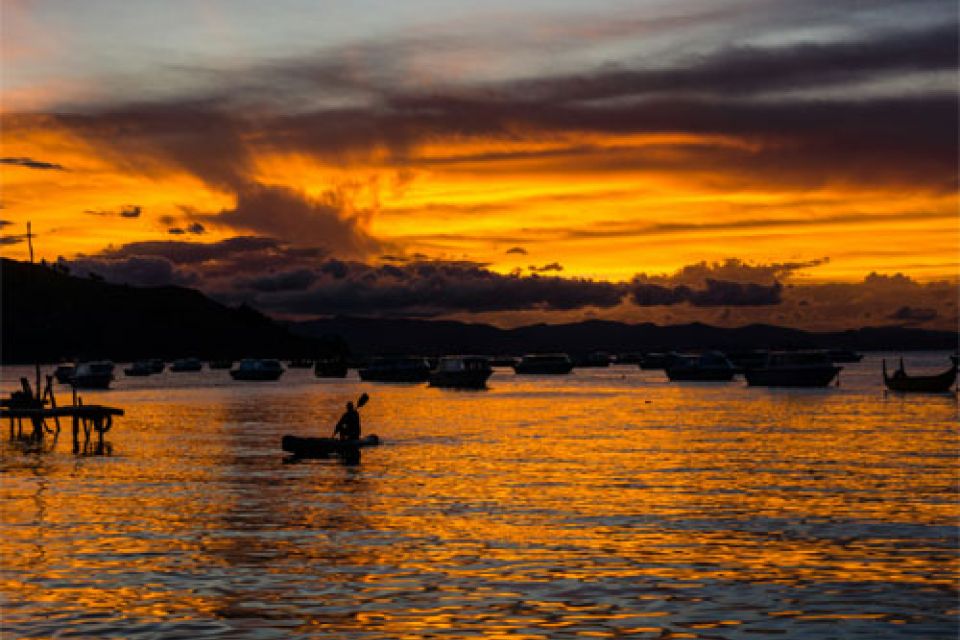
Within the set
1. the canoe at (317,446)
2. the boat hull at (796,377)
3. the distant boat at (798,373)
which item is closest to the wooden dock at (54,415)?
the canoe at (317,446)

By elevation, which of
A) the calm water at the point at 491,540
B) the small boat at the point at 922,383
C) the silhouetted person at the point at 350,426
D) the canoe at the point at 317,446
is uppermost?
the silhouetted person at the point at 350,426

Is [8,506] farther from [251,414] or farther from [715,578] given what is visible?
[251,414]

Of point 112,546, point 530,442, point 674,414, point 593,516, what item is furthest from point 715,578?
→ point 674,414

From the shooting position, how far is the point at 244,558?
28.9 m

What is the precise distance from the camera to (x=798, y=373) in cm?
14875

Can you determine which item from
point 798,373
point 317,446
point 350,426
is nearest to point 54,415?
point 317,446

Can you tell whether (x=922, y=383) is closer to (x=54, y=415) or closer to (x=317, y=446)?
(x=317, y=446)

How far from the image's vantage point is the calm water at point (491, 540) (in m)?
22.4

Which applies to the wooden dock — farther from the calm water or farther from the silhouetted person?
the silhouetted person

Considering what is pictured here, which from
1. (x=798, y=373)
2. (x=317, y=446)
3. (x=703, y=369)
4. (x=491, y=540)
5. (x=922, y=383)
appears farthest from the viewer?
(x=703, y=369)

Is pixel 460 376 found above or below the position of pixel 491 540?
above

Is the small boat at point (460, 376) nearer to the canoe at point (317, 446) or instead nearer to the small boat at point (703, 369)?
the small boat at point (703, 369)

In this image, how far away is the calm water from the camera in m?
22.4

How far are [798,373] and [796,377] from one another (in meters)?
0.72
